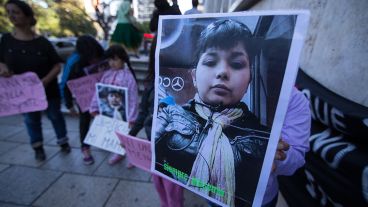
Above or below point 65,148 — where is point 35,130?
above

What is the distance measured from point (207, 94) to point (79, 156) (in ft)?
9.93

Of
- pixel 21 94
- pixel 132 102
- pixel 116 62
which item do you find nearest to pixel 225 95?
pixel 132 102

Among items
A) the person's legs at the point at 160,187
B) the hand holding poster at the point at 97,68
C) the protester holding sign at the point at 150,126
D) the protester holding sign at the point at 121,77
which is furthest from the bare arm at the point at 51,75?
the person's legs at the point at 160,187

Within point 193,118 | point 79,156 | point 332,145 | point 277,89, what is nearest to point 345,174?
point 332,145

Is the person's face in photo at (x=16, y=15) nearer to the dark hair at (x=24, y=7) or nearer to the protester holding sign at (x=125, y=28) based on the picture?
the dark hair at (x=24, y=7)

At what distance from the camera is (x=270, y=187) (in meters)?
Answer: 1.17

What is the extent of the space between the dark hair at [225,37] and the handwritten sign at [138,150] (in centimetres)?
82

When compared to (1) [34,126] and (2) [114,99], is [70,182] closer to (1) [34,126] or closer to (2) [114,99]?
(1) [34,126]

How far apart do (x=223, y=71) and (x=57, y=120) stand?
2970 millimetres

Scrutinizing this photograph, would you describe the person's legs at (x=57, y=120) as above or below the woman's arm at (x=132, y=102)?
below

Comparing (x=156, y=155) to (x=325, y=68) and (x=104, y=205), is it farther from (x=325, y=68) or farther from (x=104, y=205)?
(x=104, y=205)

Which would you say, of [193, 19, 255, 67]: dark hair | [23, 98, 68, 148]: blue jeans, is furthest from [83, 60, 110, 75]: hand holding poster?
[193, 19, 255, 67]: dark hair

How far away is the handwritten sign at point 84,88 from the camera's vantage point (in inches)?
98.6

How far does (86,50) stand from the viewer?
2.57 m
